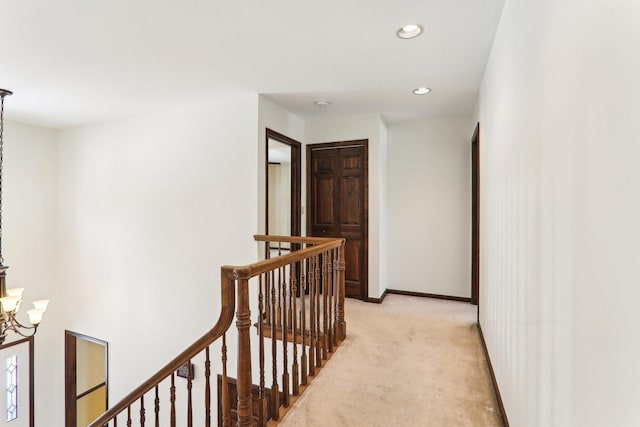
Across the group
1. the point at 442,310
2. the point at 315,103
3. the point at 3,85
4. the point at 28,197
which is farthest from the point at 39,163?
the point at 442,310

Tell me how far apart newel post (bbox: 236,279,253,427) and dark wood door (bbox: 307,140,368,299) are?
2.70m

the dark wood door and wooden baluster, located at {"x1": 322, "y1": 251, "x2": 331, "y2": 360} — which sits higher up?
the dark wood door

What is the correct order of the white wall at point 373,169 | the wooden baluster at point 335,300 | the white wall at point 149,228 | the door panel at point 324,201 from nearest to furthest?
A: the wooden baluster at point 335,300
the white wall at point 149,228
the white wall at point 373,169
the door panel at point 324,201

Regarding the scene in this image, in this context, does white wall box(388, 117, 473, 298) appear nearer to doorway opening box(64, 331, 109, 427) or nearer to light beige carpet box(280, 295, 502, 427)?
light beige carpet box(280, 295, 502, 427)

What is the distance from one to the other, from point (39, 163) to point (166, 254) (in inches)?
106

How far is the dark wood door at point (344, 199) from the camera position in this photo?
420 cm

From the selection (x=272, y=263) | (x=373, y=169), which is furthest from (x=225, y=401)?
(x=373, y=169)

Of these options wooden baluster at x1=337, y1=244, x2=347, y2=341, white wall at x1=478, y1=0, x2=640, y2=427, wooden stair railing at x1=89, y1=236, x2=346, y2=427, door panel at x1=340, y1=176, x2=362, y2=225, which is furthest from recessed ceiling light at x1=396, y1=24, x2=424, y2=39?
door panel at x1=340, y1=176, x2=362, y2=225

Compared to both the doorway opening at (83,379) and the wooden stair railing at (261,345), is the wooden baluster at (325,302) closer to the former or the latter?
the wooden stair railing at (261,345)

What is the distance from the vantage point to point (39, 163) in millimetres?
4836

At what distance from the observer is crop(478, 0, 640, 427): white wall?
68cm

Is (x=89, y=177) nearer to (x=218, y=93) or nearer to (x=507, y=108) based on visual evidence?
(x=218, y=93)

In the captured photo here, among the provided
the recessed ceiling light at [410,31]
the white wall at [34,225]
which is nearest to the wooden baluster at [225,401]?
the recessed ceiling light at [410,31]

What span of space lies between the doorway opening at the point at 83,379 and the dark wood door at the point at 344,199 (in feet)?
11.4
